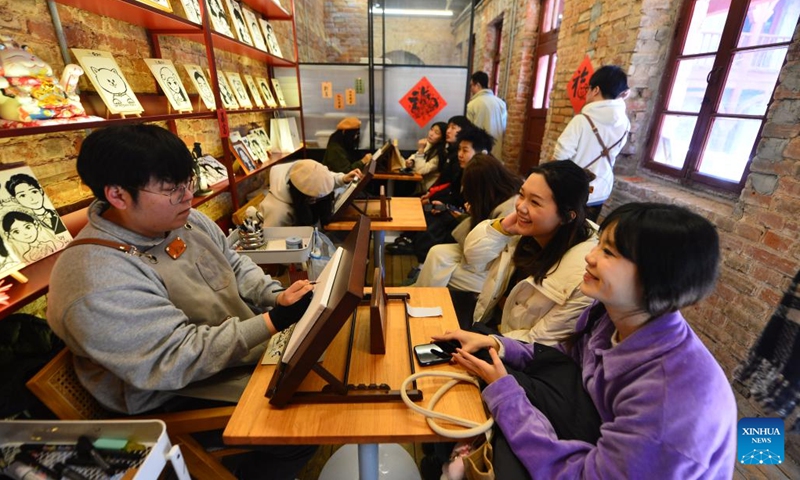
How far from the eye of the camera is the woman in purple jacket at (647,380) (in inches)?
25.5

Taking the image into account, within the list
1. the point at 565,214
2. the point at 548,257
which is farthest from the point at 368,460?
the point at 565,214

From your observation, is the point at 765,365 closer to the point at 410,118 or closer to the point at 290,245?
the point at 290,245

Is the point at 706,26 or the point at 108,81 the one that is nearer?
the point at 108,81

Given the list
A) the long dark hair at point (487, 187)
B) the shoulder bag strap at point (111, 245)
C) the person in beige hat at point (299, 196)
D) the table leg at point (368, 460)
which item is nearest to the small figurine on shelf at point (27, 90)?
the shoulder bag strap at point (111, 245)

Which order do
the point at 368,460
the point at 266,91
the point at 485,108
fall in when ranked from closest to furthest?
the point at 368,460
the point at 266,91
the point at 485,108

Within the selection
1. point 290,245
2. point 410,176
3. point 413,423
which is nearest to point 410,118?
Result: point 410,176

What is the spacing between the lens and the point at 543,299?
1264mm

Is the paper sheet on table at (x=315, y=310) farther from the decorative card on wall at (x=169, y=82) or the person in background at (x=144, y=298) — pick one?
the decorative card on wall at (x=169, y=82)

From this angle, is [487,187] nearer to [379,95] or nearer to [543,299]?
[543,299]

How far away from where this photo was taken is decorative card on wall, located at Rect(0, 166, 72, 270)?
3.29 ft

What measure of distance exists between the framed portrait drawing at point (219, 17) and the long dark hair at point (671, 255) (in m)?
2.41

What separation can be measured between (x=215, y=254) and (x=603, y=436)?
48.1 inches

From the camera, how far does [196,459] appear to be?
1.01 meters

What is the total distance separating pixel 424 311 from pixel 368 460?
0.49 meters
